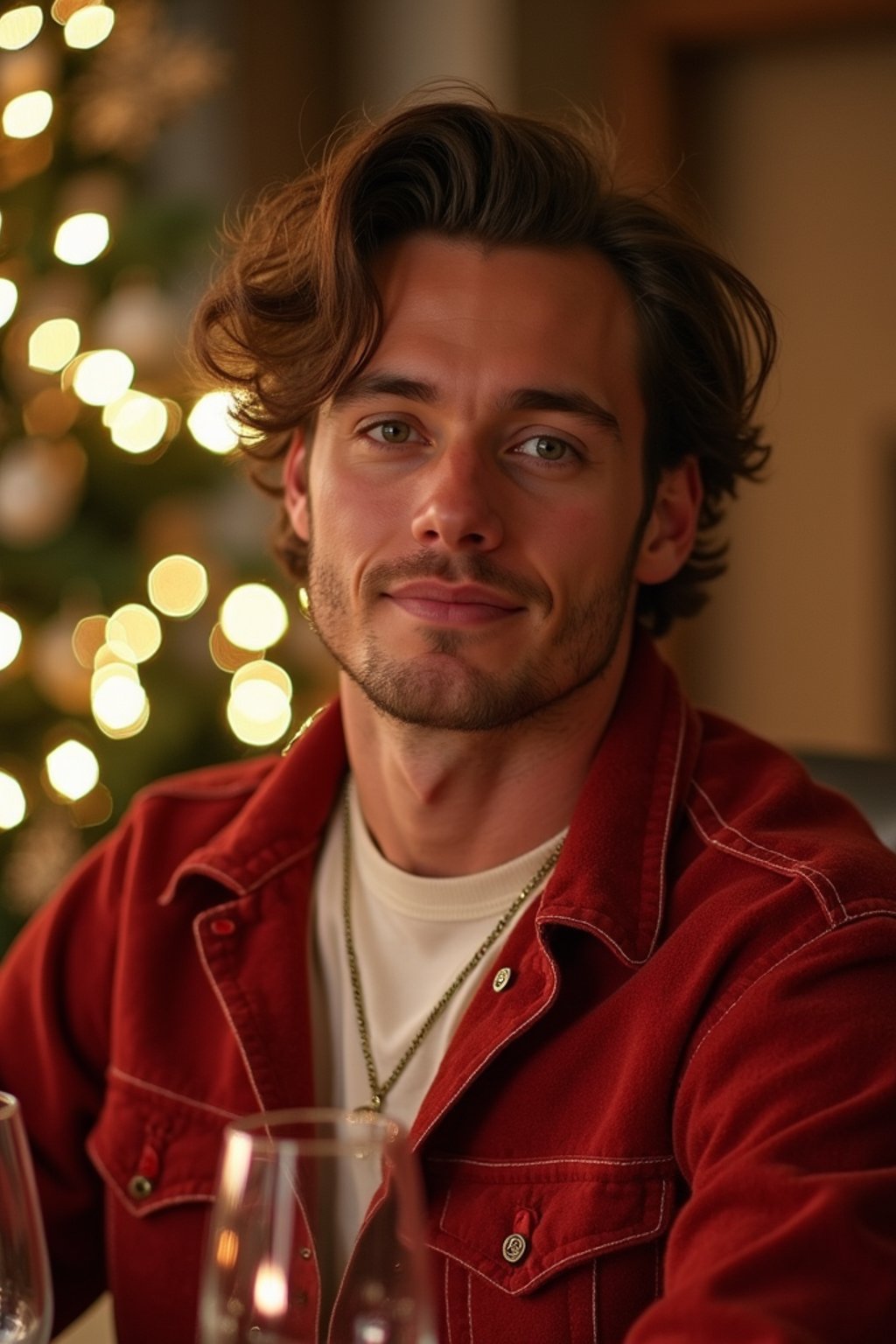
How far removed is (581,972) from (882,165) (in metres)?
3.09

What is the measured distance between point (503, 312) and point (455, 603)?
0.25 m

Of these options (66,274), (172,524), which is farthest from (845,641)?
(66,274)

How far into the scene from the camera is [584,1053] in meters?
1.30

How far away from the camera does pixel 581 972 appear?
1.34 metres

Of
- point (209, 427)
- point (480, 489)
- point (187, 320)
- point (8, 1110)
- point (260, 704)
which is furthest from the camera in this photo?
point (187, 320)

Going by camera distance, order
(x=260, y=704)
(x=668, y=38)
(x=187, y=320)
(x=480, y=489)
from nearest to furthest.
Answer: (x=480, y=489)
(x=260, y=704)
(x=187, y=320)
(x=668, y=38)

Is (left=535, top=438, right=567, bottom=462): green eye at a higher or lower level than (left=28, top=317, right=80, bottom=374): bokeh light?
lower

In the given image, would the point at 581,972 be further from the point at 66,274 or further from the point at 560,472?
the point at 66,274

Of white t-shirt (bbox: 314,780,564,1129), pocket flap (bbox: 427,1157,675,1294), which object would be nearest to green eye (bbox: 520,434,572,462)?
white t-shirt (bbox: 314,780,564,1129)

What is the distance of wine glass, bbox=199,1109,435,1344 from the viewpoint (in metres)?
0.76

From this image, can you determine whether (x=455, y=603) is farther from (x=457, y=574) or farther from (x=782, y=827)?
(x=782, y=827)

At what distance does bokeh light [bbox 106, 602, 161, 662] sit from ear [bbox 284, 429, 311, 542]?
1033mm

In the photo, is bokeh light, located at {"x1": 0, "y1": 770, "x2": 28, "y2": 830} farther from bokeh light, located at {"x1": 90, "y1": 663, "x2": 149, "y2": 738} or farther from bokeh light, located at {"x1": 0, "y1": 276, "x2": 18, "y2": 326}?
bokeh light, located at {"x1": 0, "y1": 276, "x2": 18, "y2": 326}

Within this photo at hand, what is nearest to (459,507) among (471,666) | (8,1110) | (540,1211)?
(471,666)
